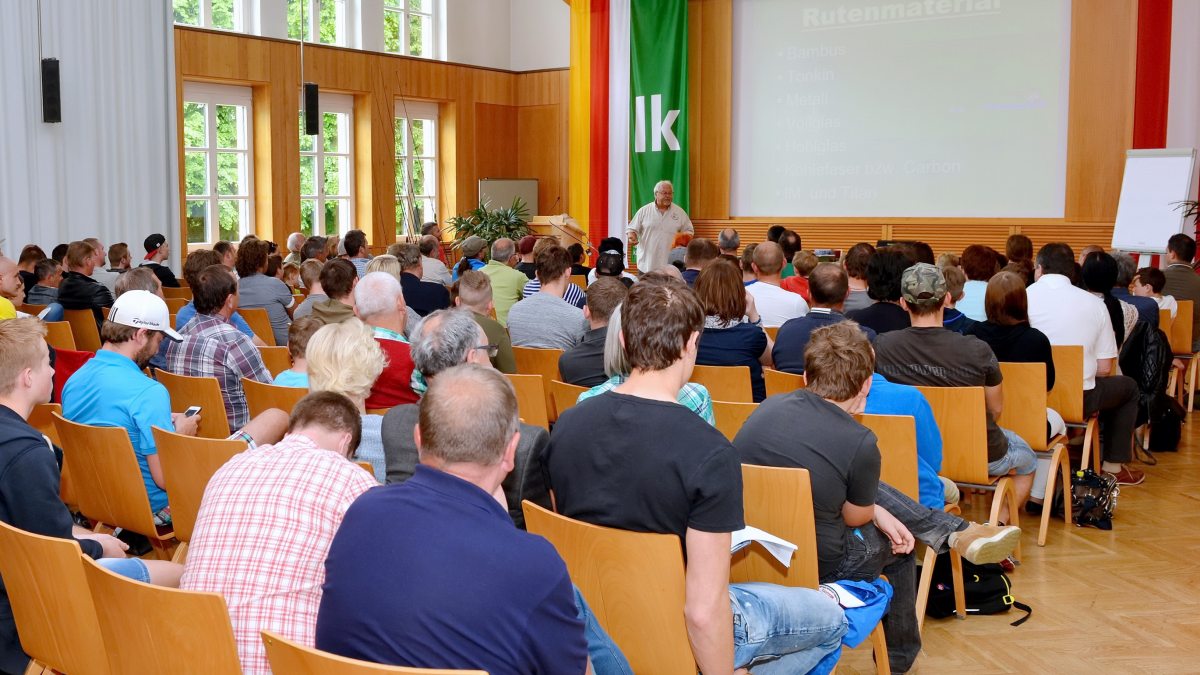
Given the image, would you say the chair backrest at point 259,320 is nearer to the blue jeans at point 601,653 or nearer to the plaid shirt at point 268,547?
the plaid shirt at point 268,547

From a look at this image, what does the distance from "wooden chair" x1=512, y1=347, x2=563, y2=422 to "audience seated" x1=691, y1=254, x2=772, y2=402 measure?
71 cm

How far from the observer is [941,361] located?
436 cm

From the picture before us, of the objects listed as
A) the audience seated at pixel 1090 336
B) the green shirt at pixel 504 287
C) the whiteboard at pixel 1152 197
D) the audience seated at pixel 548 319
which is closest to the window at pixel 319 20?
the green shirt at pixel 504 287

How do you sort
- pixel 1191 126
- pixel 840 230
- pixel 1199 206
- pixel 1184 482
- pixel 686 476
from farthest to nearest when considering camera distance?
1. pixel 840 230
2. pixel 1191 126
3. pixel 1199 206
4. pixel 1184 482
5. pixel 686 476

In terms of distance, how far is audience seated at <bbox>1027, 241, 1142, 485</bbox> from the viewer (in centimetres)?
543

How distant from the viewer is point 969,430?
425cm

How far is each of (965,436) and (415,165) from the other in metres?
13.1

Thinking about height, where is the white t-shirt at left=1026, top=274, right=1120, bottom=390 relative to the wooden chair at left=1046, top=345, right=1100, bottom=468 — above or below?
above

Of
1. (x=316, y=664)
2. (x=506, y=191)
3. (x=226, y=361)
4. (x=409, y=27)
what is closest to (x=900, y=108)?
(x=506, y=191)

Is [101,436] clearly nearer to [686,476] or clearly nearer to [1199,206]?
[686,476]

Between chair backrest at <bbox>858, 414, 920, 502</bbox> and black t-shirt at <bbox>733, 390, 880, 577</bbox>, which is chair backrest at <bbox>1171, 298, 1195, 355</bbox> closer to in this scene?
chair backrest at <bbox>858, 414, 920, 502</bbox>

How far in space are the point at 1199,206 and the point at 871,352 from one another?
26.7 feet

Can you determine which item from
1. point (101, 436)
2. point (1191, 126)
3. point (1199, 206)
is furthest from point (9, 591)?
point (1191, 126)

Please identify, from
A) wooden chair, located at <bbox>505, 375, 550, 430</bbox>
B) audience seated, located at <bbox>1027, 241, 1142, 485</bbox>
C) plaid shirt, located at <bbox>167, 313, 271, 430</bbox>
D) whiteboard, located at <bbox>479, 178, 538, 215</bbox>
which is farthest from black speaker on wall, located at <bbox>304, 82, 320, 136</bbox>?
wooden chair, located at <bbox>505, 375, 550, 430</bbox>
